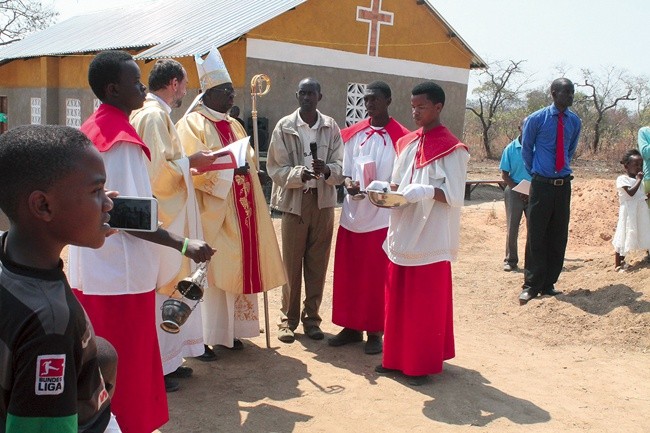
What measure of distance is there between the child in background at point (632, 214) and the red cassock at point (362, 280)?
355 cm

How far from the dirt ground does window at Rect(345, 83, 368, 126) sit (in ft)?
29.7

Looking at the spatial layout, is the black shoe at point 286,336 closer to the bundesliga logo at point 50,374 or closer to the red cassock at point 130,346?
the red cassock at point 130,346

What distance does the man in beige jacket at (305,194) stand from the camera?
18.2 ft

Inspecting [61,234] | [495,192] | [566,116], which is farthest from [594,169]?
[61,234]

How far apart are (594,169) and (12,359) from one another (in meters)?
23.2

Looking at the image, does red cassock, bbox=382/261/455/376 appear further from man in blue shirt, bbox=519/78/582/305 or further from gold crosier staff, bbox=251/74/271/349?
man in blue shirt, bbox=519/78/582/305

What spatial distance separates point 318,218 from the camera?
5.68 m

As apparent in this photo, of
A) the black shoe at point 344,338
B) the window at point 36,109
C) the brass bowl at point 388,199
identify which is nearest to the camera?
the brass bowl at point 388,199

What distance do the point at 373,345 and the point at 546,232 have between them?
2.65m

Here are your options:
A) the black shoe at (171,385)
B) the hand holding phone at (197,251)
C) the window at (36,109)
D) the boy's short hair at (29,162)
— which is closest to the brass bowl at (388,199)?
the hand holding phone at (197,251)

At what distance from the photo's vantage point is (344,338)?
18.7 ft

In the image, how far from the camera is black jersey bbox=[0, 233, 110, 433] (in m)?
1.55

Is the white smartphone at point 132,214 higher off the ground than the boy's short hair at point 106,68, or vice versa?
the boy's short hair at point 106,68

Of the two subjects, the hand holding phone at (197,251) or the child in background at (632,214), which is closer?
the hand holding phone at (197,251)
